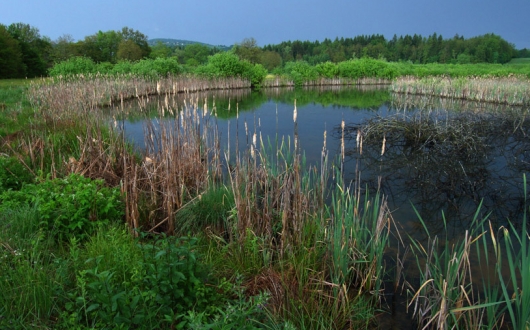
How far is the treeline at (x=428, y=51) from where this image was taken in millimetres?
70088

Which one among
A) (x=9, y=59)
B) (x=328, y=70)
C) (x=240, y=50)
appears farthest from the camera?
(x=240, y=50)

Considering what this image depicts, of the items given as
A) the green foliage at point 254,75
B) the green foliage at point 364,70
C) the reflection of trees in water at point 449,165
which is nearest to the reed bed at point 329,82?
the green foliage at point 364,70

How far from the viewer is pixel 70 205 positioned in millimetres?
3629

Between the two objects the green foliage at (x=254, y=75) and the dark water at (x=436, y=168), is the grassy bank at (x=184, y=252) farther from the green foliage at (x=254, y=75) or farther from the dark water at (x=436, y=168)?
the green foliage at (x=254, y=75)

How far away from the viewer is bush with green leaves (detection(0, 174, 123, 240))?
3.57 metres

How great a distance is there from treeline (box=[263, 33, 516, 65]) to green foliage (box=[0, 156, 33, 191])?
63.4 m

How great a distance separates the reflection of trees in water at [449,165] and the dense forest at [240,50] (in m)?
27.7

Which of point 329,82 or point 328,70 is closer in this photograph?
point 329,82

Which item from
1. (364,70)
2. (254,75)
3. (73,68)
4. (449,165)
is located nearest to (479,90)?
(449,165)

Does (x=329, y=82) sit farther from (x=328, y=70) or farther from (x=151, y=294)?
(x=151, y=294)

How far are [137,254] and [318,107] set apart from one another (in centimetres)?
1557

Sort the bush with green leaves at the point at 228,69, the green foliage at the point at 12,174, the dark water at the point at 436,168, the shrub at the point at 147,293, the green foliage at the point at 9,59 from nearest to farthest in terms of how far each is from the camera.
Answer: the shrub at the point at 147,293, the green foliage at the point at 12,174, the dark water at the point at 436,168, the bush with green leaves at the point at 228,69, the green foliage at the point at 9,59

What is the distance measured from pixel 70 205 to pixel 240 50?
5350 centimetres

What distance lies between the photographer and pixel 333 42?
314 ft
